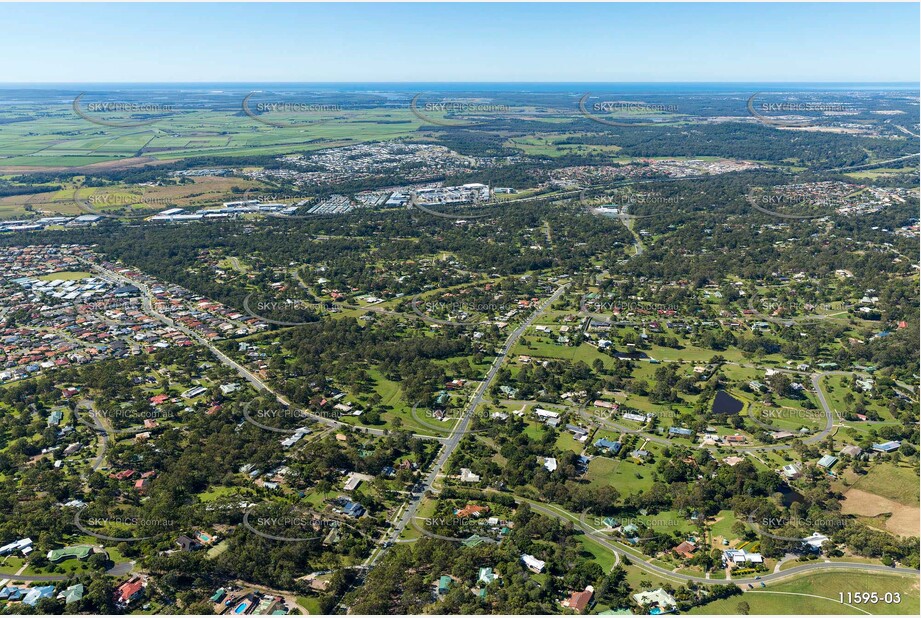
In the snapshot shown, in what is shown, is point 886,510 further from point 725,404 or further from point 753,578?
point 725,404

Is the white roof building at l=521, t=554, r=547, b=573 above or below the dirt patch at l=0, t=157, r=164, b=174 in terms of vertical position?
below

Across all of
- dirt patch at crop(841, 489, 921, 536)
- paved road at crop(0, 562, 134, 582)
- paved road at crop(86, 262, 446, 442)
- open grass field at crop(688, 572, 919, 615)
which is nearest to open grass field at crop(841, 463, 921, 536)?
dirt patch at crop(841, 489, 921, 536)

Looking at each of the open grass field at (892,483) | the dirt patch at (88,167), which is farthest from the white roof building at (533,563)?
the dirt patch at (88,167)

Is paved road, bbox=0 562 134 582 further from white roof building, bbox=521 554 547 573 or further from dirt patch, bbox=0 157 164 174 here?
dirt patch, bbox=0 157 164 174

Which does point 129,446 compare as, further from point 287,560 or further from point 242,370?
point 287,560

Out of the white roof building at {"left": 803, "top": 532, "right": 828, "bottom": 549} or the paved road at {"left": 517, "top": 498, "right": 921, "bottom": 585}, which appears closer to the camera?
the paved road at {"left": 517, "top": 498, "right": 921, "bottom": 585}

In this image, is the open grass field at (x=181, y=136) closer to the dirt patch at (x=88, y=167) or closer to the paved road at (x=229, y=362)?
the dirt patch at (x=88, y=167)
